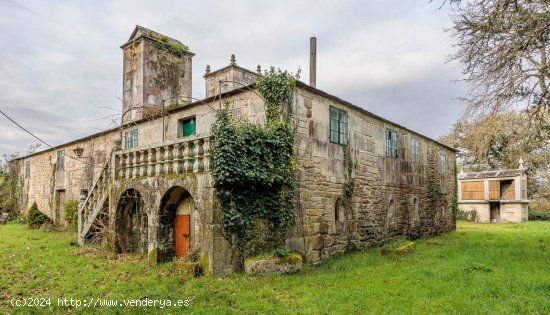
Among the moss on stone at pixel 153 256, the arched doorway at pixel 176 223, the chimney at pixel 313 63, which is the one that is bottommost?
the moss on stone at pixel 153 256

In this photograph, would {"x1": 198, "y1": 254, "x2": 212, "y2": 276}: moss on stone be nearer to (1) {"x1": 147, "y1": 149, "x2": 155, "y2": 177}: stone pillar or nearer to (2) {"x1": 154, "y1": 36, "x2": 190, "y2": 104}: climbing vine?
(1) {"x1": 147, "y1": 149, "x2": 155, "y2": 177}: stone pillar

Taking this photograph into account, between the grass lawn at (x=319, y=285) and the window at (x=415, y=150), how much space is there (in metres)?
6.64

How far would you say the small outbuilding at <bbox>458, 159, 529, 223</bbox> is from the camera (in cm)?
3036

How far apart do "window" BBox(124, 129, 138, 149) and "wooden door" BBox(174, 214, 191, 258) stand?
5.93 m

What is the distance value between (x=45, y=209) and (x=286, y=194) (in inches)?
746

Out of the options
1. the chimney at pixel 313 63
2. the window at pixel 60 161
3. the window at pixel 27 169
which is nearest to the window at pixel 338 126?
the chimney at pixel 313 63

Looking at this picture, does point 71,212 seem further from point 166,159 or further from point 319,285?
point 319,285

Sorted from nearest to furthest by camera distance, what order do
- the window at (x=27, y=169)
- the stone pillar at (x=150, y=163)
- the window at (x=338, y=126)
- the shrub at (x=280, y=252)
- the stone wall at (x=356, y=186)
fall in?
the shrub at (x=280, y=252), the stone pillar at (x=150, y=163), the stone wall at (x=356, y=186), the window at (x=338, y=126), the window at (x=27, y=169)

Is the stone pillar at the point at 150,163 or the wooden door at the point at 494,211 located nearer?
the stone pillar at the point at 150,163

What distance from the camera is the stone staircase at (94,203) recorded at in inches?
472

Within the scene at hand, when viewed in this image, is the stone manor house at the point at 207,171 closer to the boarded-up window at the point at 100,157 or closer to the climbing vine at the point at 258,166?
the boarded-up window at the point at 100,157

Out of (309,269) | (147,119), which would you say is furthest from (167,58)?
(309,269)

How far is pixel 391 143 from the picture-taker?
15.2m

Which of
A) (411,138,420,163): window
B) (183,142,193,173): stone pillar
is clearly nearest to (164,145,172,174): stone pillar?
(183,142,193,173): stone pillar
